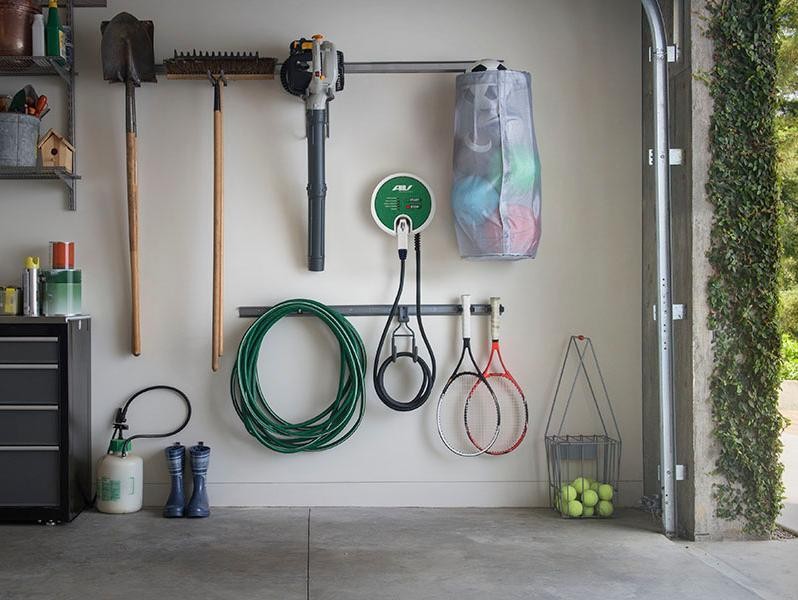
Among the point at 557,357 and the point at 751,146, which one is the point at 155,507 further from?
the point at 751,146

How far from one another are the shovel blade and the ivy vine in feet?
9.26

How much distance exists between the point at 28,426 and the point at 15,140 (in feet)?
4.78

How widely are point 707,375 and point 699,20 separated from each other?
5.50ft

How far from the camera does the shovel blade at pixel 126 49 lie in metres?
4.98

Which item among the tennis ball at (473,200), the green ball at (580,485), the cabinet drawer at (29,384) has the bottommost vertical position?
the green ball at (580,485)

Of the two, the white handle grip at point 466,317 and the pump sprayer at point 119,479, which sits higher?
the white handle grip at point 466,317

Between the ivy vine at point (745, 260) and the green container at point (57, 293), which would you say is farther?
the green container at point (57, 293)

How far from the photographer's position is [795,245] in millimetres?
5207

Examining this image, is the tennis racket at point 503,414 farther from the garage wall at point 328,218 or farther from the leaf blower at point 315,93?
the leaf blower at point 315,93

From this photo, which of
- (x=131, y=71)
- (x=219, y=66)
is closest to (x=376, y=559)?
(x=219, y=66)

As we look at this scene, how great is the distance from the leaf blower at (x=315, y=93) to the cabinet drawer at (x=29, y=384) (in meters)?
1.43

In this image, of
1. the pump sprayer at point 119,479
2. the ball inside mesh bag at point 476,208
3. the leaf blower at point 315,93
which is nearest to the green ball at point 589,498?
the ball inside mesh bag at point 476,208

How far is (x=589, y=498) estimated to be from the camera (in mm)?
4988

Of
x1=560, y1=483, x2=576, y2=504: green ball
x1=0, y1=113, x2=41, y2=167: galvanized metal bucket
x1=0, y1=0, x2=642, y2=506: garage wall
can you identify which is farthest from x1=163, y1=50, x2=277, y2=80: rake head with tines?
x1=560, y1=483, x2=576, y2=504: green ball
